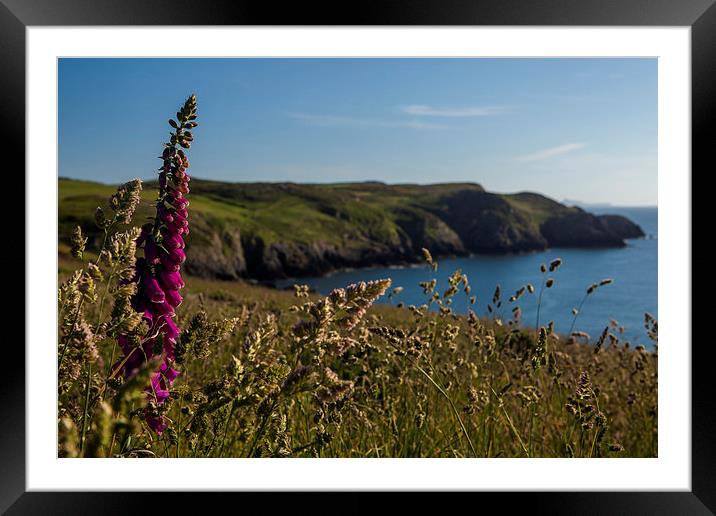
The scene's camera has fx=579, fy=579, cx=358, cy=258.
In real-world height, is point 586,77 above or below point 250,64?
above

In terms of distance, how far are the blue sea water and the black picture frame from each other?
1627 cm

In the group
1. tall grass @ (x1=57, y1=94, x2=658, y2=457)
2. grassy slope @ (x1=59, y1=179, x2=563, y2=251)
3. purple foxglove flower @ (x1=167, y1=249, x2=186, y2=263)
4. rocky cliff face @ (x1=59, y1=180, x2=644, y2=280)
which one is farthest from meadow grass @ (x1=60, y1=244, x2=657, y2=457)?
grassy slope @ (x1=59, y1=179, x2=563, y2=251)

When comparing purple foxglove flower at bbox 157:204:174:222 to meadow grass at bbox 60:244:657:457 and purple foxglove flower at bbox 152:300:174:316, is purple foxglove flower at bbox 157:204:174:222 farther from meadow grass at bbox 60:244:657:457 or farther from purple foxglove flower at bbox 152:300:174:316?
meadow grass at bbox 60:244:657:457

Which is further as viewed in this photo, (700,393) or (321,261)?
(321,261)

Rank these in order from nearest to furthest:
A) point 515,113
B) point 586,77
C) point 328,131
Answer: point 586,77
point 515,113
point 328,131

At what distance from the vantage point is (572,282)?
189 feet

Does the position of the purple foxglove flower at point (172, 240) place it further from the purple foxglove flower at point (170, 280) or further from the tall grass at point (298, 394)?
the tall grass at point (298, 394)

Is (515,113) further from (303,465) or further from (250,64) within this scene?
(303,465)

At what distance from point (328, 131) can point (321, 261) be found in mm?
19163
